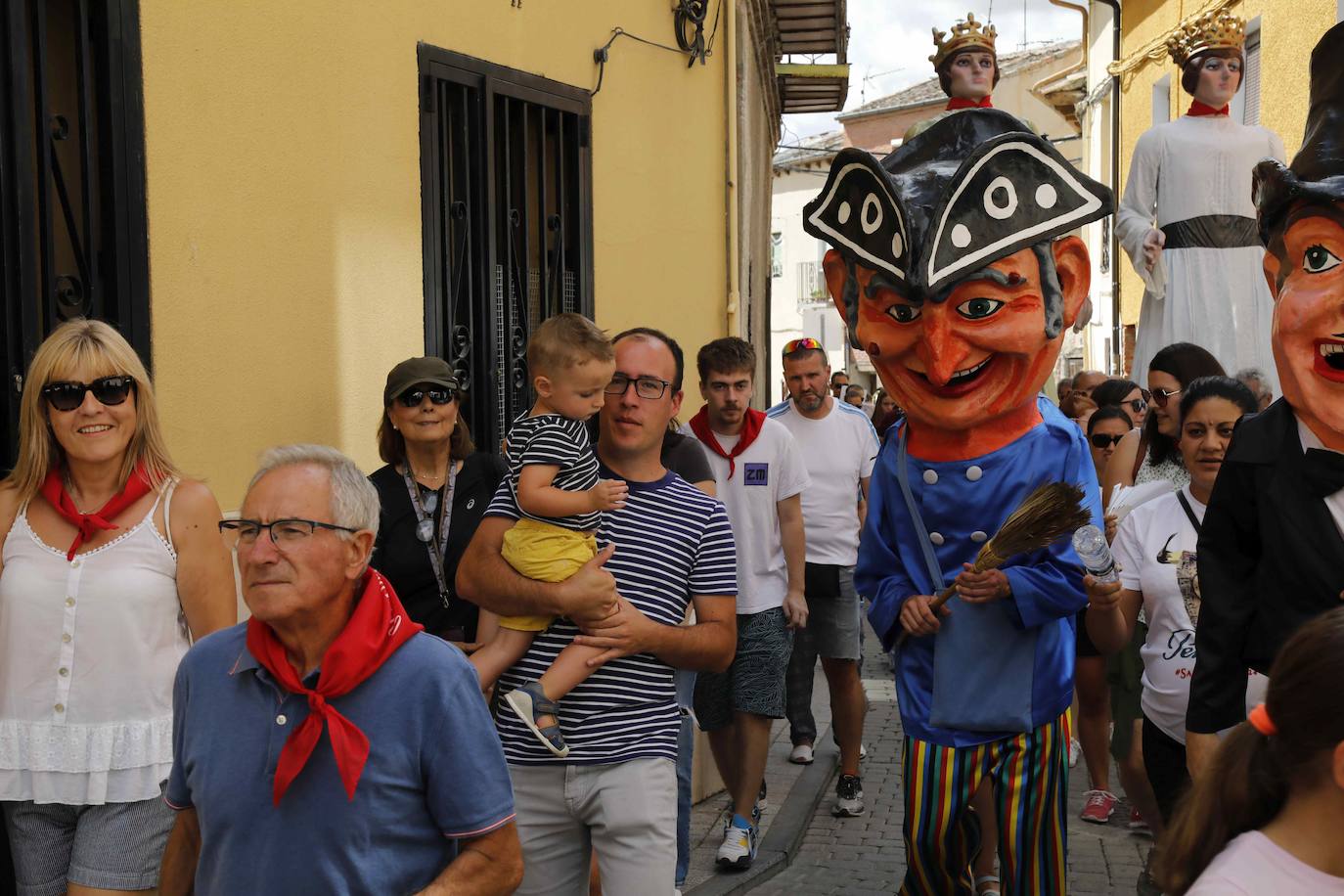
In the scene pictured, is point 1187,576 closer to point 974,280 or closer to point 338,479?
point 974,280

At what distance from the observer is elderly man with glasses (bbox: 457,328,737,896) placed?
373 cm

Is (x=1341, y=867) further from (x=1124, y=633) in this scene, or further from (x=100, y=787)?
(x=100, y=787)

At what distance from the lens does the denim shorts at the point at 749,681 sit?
6105 mm

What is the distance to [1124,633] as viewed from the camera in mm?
4590

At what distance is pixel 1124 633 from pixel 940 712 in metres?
0.73

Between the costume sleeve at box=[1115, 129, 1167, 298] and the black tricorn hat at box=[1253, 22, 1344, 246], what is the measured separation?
10.9 ft

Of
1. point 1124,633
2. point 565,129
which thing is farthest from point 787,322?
point 1124,633

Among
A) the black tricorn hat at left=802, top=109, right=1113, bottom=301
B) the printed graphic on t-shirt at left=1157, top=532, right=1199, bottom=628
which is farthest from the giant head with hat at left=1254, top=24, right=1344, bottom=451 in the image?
the printed graphic on t-shirt at left=1157, top=532, right=1199, bottom=628

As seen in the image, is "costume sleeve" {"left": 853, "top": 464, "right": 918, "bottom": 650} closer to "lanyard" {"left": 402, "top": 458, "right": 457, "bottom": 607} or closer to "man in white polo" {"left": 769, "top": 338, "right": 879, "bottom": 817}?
"lanyard" {"left": 402, "top": 458, "right": 457, "bottom": 607}

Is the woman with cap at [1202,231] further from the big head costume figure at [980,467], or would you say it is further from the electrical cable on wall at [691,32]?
the electrical cable on wall at [691,32]

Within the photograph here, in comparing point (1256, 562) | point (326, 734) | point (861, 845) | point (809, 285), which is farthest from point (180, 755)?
point (809, 285)

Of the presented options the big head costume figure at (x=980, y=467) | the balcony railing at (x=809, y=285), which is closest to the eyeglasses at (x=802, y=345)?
the big head costume figure at (x=980, y=467)

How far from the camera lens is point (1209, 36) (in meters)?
6.09

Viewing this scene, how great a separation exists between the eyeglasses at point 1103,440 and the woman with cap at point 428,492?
11.2ft
